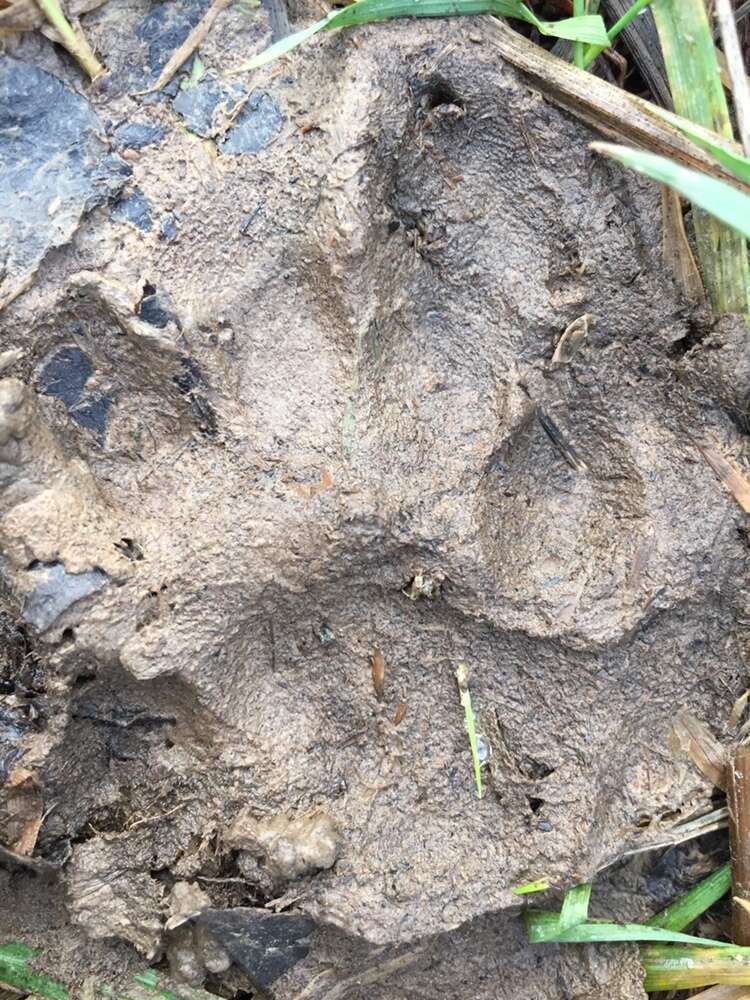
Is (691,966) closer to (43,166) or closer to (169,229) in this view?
(169,229)

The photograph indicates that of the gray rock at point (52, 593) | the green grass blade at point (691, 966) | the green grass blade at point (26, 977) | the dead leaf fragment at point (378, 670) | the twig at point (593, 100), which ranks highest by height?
the twig at point (593, 100)

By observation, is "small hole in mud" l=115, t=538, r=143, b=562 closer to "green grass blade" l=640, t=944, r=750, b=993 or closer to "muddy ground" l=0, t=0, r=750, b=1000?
"muddy ground" l=0, t=0, r=750, b=1000

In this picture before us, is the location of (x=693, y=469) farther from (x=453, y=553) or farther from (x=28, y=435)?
(x=28, y=435)

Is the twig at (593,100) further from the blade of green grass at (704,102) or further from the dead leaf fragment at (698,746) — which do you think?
the dead leaf fragment at (698,746)

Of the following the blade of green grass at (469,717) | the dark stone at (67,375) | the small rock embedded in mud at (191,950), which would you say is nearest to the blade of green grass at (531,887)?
the blade of green grass at (469,717)

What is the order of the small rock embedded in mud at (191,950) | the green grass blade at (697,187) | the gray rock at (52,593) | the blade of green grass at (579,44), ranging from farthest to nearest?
1. the blade of green grass at (579,44)
2. the small rock embedded in mud at (191,950)
3. the gray rock at (52,593)
4. the green grass blade at (697,187)

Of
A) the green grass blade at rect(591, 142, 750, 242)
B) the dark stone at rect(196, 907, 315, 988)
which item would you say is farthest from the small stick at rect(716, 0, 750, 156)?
the dark stone at rect(196, 907, 315, 988)
